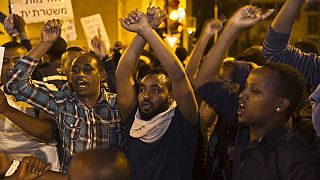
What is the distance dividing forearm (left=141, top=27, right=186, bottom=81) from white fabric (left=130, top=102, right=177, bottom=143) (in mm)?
273

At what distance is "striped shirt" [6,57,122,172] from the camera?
5.11 m

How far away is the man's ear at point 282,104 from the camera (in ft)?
13.4

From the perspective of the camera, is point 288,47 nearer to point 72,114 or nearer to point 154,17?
point 154,17

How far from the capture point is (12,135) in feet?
18.6

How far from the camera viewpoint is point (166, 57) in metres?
4.76

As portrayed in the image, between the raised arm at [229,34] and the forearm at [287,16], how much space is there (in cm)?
A: 11

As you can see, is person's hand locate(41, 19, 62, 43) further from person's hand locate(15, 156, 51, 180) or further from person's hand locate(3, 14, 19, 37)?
person's hand locate(3, 14, 19, 37)

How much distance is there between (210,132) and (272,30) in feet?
6.43

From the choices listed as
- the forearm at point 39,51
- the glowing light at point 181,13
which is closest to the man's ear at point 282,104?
the forearm at point 39,51

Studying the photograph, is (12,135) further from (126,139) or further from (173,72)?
(173,72)

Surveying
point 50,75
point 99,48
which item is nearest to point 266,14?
point 99,48

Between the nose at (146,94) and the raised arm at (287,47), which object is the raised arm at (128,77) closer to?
the nose at (146,94)

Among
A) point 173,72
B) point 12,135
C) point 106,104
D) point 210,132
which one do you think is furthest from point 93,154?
point 210,132

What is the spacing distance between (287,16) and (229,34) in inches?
15.7
